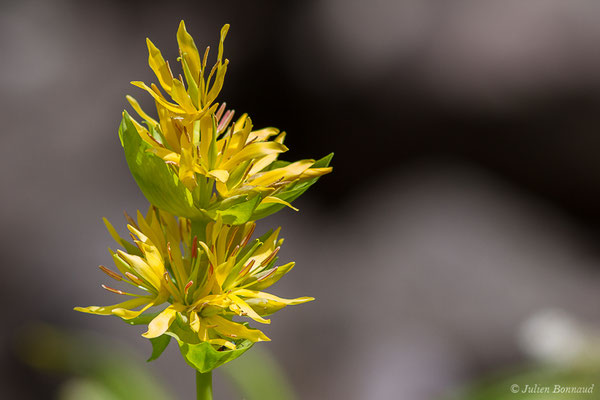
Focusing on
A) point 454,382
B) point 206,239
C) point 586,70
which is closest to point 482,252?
point 454,382

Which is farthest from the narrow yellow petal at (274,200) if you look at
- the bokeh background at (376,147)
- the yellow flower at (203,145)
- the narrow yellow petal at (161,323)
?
the bokeh background at (376,147)

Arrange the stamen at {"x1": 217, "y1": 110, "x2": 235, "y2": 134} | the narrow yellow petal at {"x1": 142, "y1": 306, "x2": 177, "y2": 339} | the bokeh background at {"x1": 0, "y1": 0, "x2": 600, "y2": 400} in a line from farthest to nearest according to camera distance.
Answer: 1. the bokeh background at {"x1": 0, "y1": 0, "x2": 600, "y2": 400}
2. the stamen at {"x1": 217, "y1": 110, "x2": 235, "y2": 134}
3. the narrow yellow petal at {"x1": 142, "y1": 306, "x2": 177, "y2": 339}

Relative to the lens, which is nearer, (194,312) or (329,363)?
(194,312)

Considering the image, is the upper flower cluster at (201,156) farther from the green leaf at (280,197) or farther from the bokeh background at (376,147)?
the bokeh background at (376,147)

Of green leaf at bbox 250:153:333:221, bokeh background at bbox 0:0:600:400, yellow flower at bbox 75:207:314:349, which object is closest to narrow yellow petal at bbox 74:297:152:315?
yellow flower at bbox 75:207:314:349

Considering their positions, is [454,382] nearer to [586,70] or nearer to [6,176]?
[586,70]

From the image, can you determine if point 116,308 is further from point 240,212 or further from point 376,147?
point 376,147

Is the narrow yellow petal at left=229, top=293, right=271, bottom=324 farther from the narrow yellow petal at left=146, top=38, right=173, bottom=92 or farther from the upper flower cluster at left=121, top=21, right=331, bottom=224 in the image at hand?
the narrow yellow petal at left=146, top=38, right=173, bottom=92

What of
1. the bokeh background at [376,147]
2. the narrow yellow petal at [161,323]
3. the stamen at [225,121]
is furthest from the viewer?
the bokeh background at [376,147]
